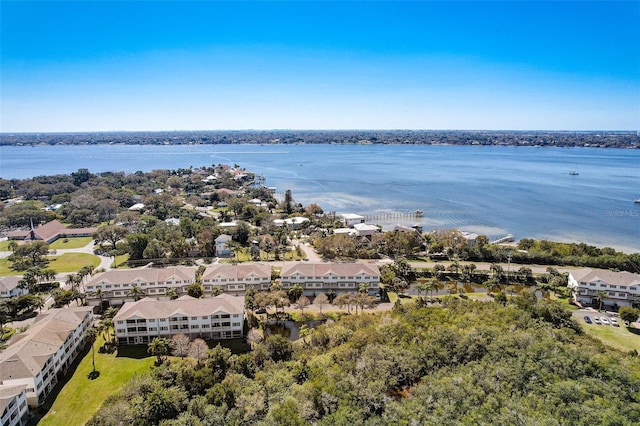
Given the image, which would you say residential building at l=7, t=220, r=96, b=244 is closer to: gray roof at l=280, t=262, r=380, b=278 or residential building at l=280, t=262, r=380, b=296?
gray roof at l=280, t=262, r=380, b=278

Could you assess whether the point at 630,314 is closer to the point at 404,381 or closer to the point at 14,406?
the point at 404,381

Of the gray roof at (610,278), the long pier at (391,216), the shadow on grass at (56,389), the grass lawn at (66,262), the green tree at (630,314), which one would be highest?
the gray roof at (610,278)

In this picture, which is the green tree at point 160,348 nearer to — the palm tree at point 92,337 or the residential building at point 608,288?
the palm tree at point 92,337

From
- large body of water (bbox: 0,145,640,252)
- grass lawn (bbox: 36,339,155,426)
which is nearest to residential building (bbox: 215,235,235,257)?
grass lawn (bbox: 36,339,155,426)

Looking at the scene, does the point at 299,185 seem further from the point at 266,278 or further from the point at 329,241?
the point at 266,278

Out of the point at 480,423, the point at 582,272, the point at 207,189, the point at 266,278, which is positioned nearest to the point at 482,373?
the point at 480,423

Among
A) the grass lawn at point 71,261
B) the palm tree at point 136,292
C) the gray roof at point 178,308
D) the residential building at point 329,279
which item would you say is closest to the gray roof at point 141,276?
the palm tree at point 136,292
